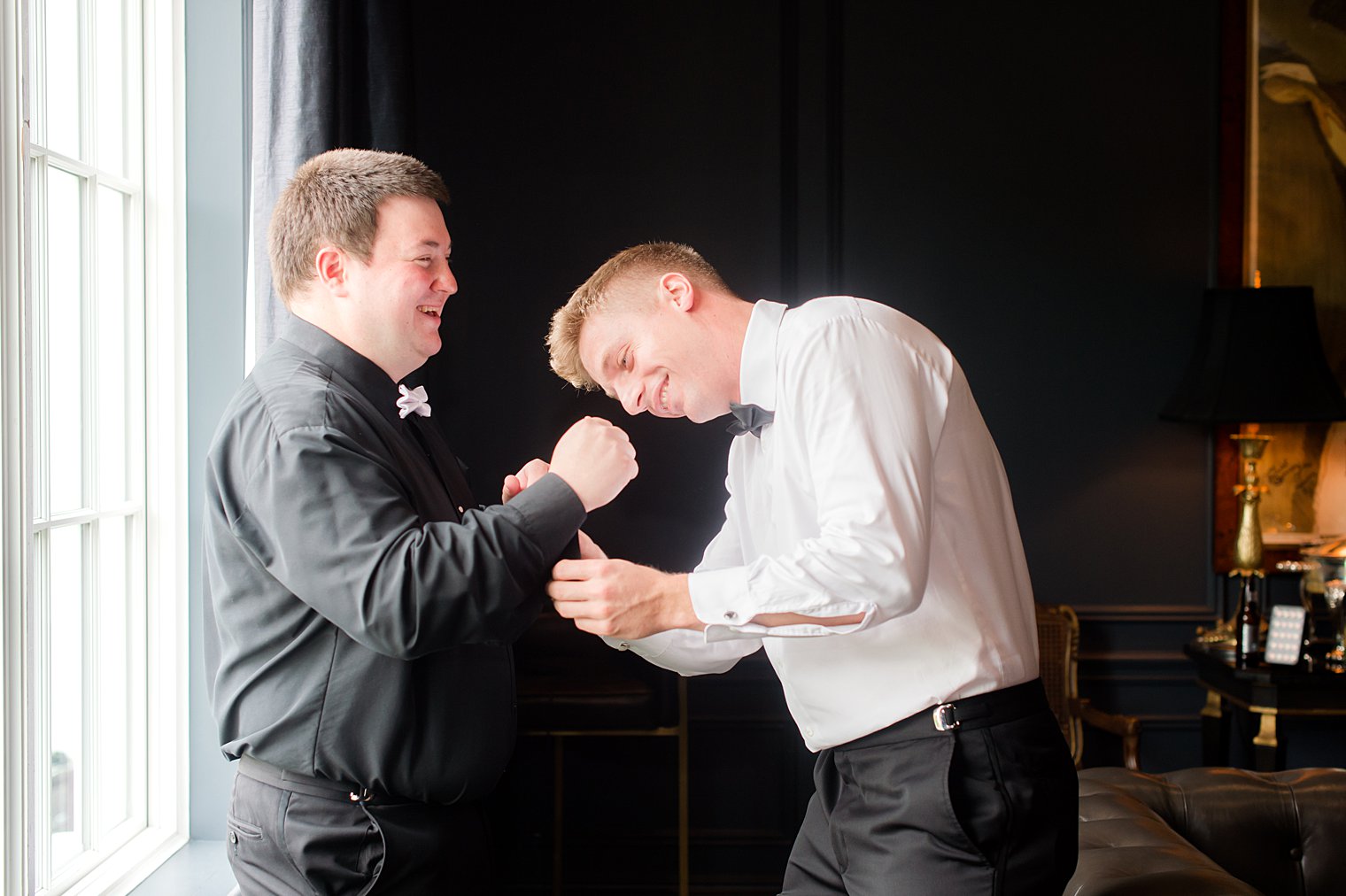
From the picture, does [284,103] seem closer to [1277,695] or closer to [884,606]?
[884,606]

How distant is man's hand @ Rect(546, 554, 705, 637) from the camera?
1.44m

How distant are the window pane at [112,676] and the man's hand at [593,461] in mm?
1118

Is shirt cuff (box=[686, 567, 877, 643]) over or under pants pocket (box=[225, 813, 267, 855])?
over

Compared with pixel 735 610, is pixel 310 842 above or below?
below

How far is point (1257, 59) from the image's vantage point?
3812mm

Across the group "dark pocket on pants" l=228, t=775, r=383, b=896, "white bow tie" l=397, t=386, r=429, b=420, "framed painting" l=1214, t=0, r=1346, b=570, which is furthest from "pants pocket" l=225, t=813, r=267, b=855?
"framed painting" l=1214, t=0, r=1346, b=570

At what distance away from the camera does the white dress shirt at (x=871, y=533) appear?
1.32 metres

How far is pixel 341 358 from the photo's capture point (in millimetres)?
1527

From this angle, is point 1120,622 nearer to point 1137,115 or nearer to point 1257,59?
point 1137,115

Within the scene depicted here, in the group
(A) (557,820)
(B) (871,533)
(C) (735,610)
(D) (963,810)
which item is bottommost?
(A) (557,820)

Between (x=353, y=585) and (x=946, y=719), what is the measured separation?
2.57ft

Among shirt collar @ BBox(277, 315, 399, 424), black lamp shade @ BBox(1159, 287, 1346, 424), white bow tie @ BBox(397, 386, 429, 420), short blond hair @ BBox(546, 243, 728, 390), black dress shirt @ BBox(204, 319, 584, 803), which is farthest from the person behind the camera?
black lamp shade @ BBox(1159, 287, 1346, 424)

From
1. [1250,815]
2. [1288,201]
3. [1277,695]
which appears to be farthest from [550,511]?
[1288,201]

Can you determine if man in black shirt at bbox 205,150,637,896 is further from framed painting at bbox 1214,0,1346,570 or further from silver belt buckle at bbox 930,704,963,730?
framed painting at bbox 1214,0,1346,570
